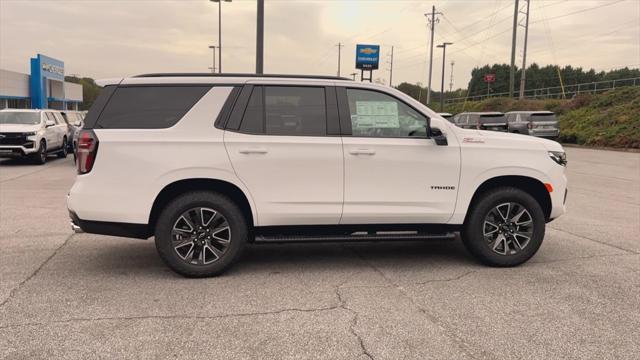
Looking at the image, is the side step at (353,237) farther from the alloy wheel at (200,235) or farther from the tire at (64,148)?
the tire at (64,148)

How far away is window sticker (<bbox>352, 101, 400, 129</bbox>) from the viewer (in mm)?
5230

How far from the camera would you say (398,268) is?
5.45 meters

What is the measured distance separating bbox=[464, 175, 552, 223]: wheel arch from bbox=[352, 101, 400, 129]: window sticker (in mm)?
1140

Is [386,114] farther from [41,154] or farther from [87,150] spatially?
[41,154]

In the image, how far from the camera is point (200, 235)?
4.92 m

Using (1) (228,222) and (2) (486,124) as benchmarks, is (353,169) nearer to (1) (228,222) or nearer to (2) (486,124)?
(1) (228,222)


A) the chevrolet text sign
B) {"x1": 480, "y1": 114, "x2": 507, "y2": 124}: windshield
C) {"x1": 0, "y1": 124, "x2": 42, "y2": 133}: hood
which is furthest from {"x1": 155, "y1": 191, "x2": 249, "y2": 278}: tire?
the chevrolet text sign

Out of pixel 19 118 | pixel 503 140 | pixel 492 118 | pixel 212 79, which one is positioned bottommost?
pixel 503 140

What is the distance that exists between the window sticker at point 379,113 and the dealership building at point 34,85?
48.5 metres

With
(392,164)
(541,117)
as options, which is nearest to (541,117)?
(541,117)

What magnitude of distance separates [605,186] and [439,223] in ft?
29.9

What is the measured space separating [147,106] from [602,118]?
3261 centimetres

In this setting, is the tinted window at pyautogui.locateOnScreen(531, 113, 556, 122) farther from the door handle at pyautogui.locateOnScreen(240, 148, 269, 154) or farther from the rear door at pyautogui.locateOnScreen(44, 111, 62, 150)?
the door handle at pyautogui.locateOnScreen(240, 148, 269, 154)

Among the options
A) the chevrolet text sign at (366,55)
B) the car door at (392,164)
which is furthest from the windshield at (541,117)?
the chevrolet text sign at (366,55)
